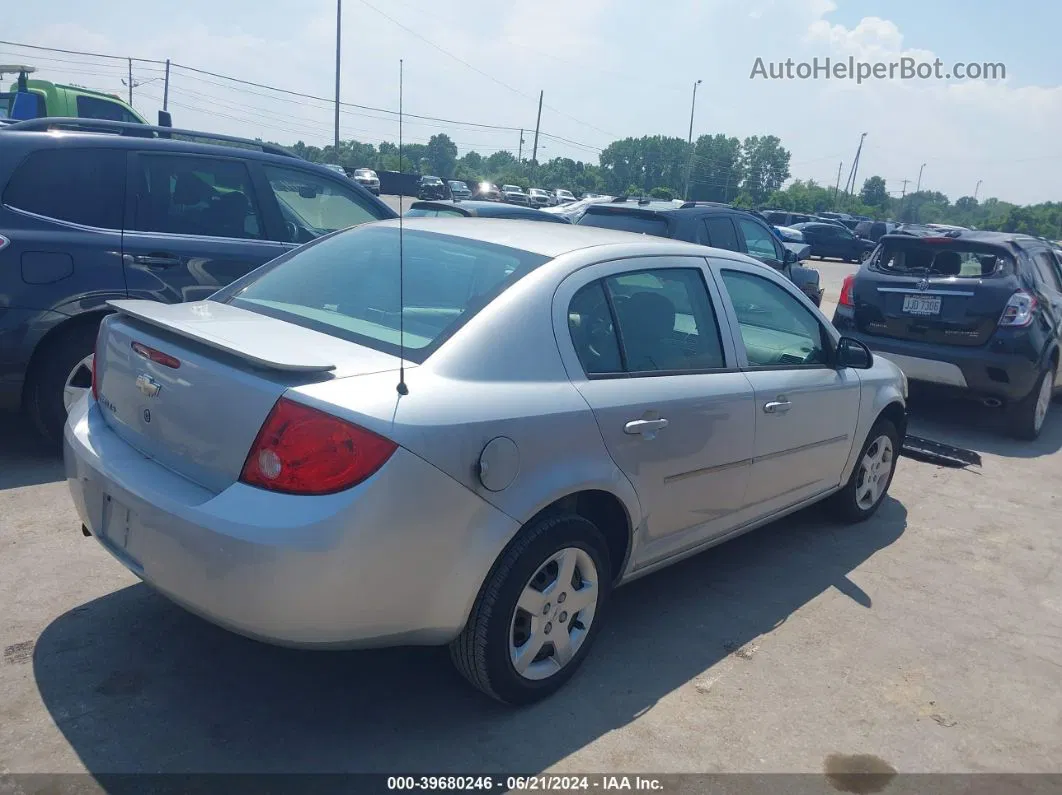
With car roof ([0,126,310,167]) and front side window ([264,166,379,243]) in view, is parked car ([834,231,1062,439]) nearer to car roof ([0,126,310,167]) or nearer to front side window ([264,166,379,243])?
→ front side window ([264,166,379,243])

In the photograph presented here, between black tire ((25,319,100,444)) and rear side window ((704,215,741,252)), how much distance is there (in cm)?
601

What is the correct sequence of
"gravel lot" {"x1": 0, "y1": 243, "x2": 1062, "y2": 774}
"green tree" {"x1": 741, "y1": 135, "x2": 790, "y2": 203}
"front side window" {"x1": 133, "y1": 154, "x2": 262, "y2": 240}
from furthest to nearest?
"green tree" {"x1": 741, "y1": 135, "x2": 790, "y2": 203} < "front side window" {"x1": 133, "y1": 154, "x2": 262, "y2": 240} < "gravel lot" {"x1": 0, "y1": 243, "x2": 1062, "y2": 774}

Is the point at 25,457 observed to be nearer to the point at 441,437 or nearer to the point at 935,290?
the point at 441,437

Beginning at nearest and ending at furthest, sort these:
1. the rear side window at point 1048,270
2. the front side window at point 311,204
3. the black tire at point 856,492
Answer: the black tire at point 856,492, the front side window at point 311,204, the rear side window at point 1048,270

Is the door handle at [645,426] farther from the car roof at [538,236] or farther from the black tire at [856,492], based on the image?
the black tire at [856,492]

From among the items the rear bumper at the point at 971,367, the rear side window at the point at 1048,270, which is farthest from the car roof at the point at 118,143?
the rear side window at the point at 1048,270

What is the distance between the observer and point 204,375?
2.85m

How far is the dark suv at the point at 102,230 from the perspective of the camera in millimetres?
4926

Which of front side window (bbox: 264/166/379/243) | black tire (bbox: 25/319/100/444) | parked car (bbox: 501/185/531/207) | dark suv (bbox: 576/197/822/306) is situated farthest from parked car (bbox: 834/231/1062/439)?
parked car (bbox: 501/185/531/207)

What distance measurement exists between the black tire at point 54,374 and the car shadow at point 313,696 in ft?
5.98

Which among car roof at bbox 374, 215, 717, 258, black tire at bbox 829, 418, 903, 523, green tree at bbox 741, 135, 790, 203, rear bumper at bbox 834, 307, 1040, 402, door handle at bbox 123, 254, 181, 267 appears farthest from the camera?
green tree at bbox 741, 135, 790, 203

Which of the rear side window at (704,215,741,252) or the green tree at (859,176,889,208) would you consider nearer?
the rear side window at (704,215,741,252)

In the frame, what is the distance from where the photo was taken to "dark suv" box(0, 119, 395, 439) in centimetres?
493

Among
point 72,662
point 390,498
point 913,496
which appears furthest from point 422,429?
point 913,496
